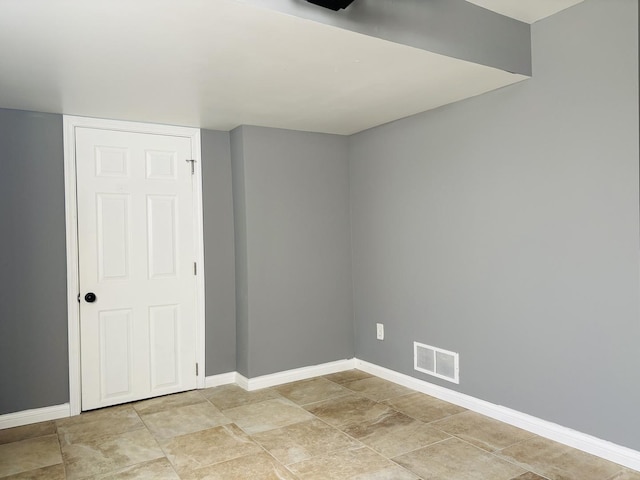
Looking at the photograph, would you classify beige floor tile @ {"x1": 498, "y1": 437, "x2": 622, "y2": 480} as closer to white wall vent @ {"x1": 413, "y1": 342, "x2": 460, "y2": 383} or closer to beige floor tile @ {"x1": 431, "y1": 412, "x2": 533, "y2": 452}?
beige floor tile @ {"x1": 431, "y1": 412, "x2": 533, "y2": 452}

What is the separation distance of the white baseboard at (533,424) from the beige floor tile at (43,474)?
8.01 ft

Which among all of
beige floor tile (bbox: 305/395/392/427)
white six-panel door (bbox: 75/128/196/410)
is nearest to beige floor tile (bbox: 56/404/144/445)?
white six-panel door (bbox: 75/128/196/410)

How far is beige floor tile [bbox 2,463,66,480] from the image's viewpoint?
252cm

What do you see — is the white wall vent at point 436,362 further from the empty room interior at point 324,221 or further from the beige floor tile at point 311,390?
the beige floor tile at point 311,390

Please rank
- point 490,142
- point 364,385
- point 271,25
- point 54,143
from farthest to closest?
point 364,385 < point 54,143 < point 490,142 < point 271,25

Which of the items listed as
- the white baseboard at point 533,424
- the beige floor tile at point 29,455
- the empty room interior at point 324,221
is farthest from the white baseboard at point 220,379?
the white baseboard at point 533,424

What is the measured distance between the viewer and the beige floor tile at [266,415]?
3127mm

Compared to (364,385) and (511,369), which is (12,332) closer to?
(364,385)

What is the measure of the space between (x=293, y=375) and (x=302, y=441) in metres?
1.16

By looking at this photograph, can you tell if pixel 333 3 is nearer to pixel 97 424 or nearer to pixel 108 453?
pixel 108 453

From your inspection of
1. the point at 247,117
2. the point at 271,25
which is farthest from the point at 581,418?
the point at 247,117

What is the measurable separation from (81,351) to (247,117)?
212cm

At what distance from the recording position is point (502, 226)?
3.02 meters

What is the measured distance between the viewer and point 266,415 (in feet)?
10.8
